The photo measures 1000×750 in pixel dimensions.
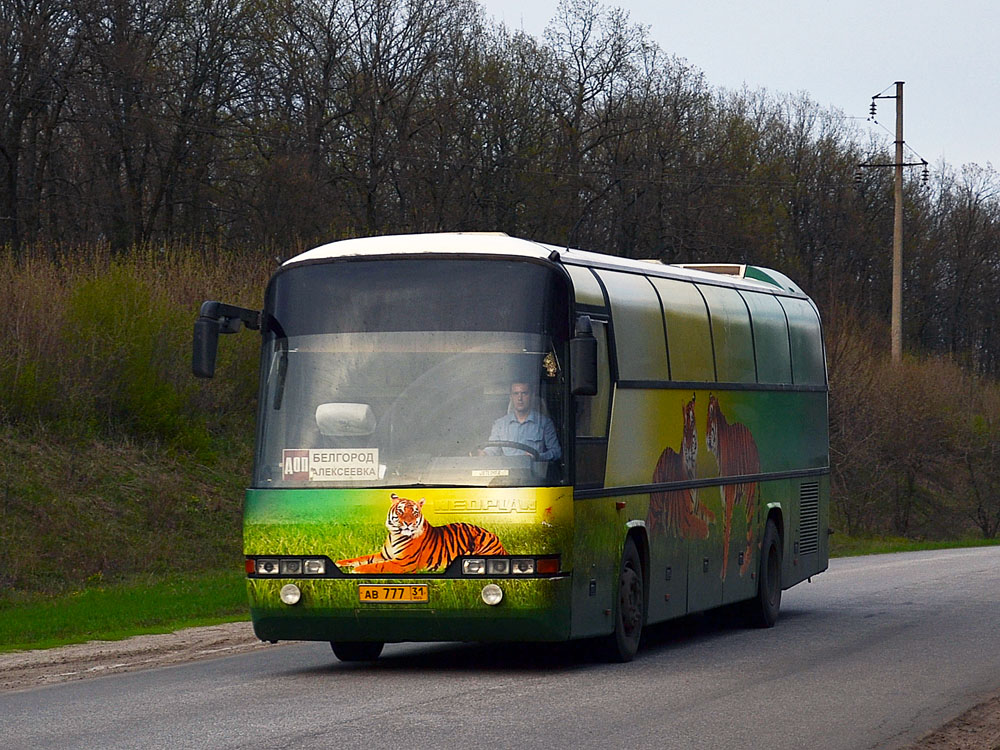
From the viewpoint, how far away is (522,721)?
10.2 m

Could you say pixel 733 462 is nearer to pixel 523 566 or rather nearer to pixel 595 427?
pixel 595 427

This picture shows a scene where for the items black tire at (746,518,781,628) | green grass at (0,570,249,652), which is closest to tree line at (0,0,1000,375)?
green grass at (0,570,249,652)

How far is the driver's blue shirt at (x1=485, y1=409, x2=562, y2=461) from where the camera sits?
1237 centimetres

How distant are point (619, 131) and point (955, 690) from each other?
49.2m

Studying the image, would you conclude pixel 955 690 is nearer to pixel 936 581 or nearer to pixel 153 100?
pixel 936 581

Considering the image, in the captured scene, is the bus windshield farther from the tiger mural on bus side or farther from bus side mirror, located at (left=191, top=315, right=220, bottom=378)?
the tiger mural on bus side

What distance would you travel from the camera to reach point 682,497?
1508 cm

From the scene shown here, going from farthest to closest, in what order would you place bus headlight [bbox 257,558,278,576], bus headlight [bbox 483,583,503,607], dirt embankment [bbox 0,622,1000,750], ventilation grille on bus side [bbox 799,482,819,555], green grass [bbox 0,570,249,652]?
1. ventilation grille on bus side [bbox 799,482,819,555]
2. green grass [bbox 0,570,249,652]
3. bus headlight [bbox 257,558,278,576]
4. bus headlight [bbox 483,583,503,607]
5. dirt embankment [bbox 0,622,1000,750]

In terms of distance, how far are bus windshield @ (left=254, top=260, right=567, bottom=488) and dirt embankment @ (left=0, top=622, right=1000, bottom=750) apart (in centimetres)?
249

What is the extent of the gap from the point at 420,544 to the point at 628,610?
7.69 ft

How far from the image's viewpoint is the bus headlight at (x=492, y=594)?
12.1m

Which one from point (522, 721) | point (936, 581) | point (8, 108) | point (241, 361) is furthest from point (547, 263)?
point (8, 108)

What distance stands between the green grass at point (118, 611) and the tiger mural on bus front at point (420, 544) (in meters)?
5.16

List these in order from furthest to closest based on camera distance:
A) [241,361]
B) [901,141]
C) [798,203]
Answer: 1. [798,203]
2. [901,141]
3. [241,361]
